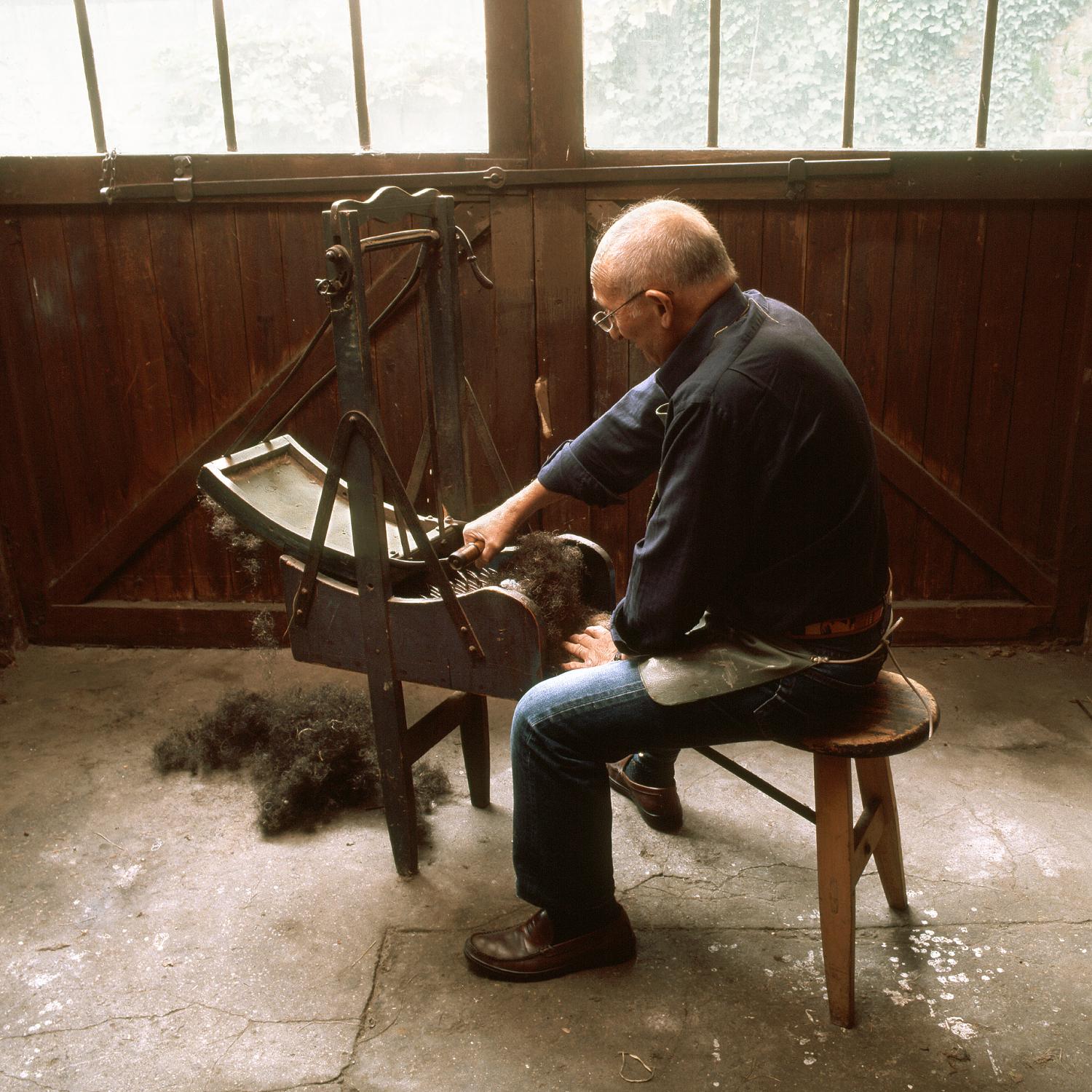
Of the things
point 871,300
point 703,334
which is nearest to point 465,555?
point 703,334

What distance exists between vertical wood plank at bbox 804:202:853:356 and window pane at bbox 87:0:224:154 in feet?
7.37

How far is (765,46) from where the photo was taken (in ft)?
11.6

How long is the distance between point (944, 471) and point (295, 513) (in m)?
2.58

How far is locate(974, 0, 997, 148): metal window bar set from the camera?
11.5 ft

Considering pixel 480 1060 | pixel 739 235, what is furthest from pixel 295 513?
pixel 739 235

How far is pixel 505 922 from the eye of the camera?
2.48 meters

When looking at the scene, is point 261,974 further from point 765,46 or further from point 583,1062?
point 765,46

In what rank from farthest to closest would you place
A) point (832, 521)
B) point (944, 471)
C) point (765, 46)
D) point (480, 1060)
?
point (944, 471), point (765, 46), point (480, 1060), point (832, 521)

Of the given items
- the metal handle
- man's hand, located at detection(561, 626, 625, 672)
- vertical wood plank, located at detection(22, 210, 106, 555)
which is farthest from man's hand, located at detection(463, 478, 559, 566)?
vertical wood plank, located at detection(22, 210, 106, 555)

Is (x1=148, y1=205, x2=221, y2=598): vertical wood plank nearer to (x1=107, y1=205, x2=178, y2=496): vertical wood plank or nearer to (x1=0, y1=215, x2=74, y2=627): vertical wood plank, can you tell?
(x1=107, y1=205, x2=178, y2=496): vertical wood plank

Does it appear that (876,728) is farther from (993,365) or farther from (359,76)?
(359,76)

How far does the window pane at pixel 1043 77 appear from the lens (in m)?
3.50

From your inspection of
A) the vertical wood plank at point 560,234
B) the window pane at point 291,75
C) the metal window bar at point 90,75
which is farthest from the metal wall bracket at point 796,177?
the metal window bar at point 90,75

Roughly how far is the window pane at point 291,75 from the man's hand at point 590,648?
2254 millimetres
